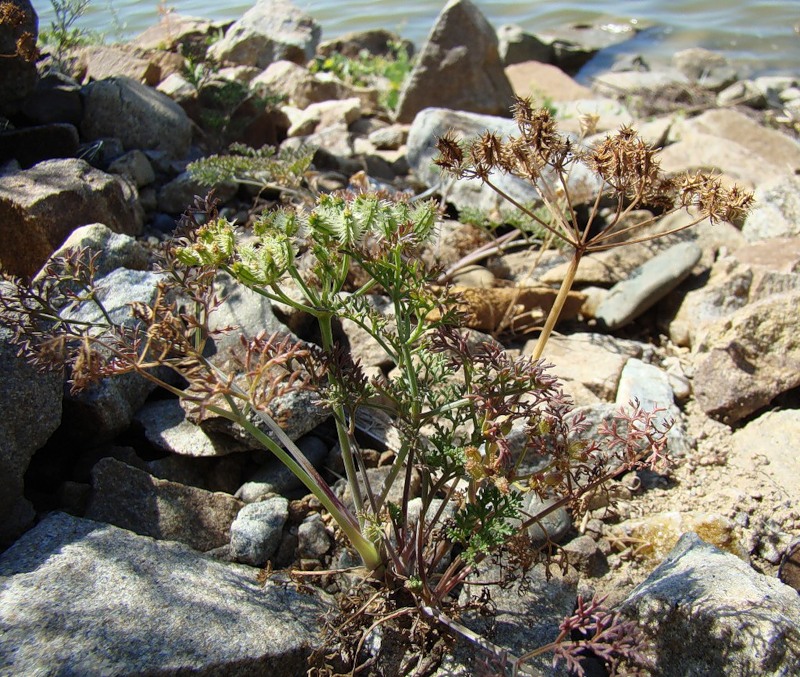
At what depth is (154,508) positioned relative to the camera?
9.71 feet

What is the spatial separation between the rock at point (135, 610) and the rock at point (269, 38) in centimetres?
743

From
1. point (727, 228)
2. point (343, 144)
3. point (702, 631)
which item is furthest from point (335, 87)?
point (702, 631)

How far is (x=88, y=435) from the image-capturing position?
3213mm

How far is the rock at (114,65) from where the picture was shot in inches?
252

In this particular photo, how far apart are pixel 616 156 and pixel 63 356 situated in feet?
5.62

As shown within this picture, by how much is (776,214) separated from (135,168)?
13.8ft

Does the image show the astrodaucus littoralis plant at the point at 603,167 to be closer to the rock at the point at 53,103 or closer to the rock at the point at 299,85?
the rock at the point at 53,103

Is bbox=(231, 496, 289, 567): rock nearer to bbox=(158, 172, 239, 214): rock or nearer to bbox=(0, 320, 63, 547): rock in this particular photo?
bbox=(0, 320, 63, 547): rock

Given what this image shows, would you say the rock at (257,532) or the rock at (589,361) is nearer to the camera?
the rock at (257,532)

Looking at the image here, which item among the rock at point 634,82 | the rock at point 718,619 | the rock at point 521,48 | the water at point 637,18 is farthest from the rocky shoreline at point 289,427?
the water at point 637,18

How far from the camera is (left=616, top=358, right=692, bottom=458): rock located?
3.60 metres

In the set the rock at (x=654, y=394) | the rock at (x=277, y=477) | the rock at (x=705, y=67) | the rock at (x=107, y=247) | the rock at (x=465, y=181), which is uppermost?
the rock at (x=107, y=247)

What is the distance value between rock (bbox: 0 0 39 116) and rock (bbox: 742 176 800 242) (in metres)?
4.57

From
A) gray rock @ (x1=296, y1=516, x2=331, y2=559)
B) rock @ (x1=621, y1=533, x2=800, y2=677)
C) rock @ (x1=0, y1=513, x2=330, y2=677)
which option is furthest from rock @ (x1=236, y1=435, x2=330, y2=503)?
rock @ (x1=621, y1=533, x2=800, y2=677)
